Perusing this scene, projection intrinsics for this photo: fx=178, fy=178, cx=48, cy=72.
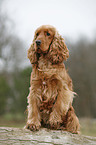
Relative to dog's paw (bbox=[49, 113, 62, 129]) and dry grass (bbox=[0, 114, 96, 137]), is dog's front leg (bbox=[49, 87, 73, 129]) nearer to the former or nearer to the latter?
dog's paw (bbox=[49, 113, 62, 129])

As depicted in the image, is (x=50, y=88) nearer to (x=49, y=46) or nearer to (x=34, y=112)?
(x=34, y=112)

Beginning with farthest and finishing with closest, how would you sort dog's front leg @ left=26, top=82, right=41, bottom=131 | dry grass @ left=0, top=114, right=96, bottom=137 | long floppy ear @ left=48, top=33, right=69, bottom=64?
dry grass @ left=0, top=114, right=96, bottom=137 < long floppy ear @ left=48, top=33, right=69, bottom=64 < dog's front leg @ left=26, top=82, right=41, bottom=131

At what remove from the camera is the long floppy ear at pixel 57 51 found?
10.3 ft

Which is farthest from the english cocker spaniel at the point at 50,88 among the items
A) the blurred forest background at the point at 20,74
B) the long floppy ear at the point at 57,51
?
the blurred forest background at the point at 20,74

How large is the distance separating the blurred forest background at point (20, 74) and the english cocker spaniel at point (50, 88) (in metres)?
10.9

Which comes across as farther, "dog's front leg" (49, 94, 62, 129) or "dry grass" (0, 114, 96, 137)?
"dry grass" (0, 114, 96, 137)

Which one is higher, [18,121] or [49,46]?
[49,46]

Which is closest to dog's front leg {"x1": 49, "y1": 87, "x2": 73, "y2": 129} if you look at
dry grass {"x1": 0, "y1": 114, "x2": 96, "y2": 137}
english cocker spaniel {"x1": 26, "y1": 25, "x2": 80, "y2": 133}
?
english cocker spaniel {"x1": 26, "y1": 25, "x2": 80, "y2": 133}

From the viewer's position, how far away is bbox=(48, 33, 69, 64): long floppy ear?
123 inches

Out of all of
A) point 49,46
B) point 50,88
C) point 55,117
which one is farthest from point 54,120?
point 49,46

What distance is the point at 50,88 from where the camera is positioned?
3.14 meters

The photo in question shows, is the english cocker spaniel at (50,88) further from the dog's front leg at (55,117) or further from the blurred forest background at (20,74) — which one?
the blurred forest background at (20,74)

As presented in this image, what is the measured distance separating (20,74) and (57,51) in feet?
39.2

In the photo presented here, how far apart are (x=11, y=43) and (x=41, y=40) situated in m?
12.8
